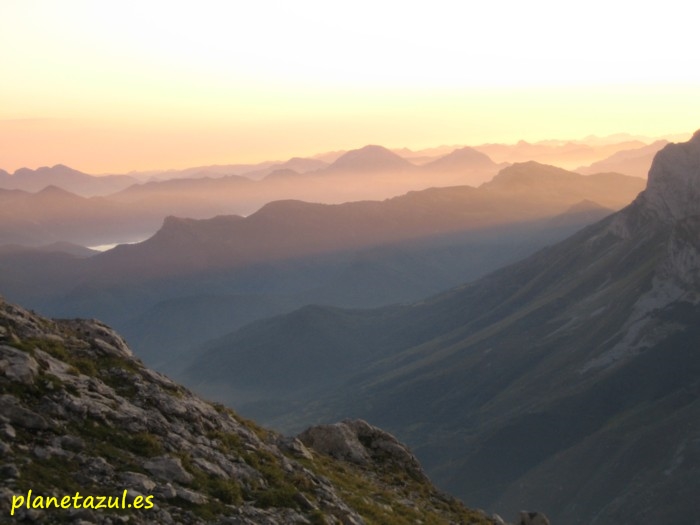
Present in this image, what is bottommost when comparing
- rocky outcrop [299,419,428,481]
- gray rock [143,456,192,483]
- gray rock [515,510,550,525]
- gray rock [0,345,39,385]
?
gray rock [515,510,550,525]

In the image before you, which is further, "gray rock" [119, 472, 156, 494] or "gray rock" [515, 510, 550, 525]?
"gray rock" [515, 510, 550, 525]

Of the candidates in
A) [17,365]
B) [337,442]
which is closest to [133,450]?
[17,365]

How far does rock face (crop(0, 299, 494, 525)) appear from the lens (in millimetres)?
26312

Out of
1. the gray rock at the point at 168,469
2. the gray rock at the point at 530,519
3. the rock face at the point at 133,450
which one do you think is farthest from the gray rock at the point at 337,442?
the gray rock at the point at 168,469

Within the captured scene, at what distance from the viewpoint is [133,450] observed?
2956cm

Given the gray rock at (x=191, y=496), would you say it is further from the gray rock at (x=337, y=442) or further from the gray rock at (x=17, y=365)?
the gray rock at (x=337, y=442)

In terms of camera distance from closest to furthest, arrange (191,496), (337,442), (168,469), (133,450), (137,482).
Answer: (137,482), (191,496), (168,469), (133,450), (337,442)

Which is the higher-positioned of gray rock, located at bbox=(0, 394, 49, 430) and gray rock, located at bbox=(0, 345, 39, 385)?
gray rock, located at bbox=(0, 345, 39, 385)

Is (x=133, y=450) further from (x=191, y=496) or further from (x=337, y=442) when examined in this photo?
(x=337, y=442)

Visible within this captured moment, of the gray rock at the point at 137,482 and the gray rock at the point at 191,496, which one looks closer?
the gray rock at the point at 137,482

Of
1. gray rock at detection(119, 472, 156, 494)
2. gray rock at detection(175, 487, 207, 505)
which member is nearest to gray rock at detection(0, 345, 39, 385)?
gray rock at detection(119, 472, 156, 494)

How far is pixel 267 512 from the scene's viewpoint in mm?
30125

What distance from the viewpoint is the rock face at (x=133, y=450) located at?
26.3 metres

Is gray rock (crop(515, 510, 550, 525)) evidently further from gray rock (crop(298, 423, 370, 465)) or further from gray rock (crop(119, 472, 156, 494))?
gray rock (crop(119, 472, 156, 494))
